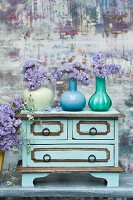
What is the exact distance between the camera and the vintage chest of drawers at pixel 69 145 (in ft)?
13.6

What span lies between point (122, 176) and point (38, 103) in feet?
3.14

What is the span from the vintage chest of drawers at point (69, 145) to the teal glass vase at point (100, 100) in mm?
95

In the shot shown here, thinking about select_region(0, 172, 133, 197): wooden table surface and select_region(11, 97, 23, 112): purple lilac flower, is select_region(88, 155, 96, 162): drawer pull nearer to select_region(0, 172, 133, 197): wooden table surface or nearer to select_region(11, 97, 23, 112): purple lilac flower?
select_region(0, 172, 133, 197): wooden table surface

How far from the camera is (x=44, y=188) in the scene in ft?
13.6

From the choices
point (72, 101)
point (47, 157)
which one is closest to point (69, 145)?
point (47, 157)

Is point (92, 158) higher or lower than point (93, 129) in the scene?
lower

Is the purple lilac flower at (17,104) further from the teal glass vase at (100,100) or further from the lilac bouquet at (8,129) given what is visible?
the teal glass vase at (100,100)

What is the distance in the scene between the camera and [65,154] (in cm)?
416

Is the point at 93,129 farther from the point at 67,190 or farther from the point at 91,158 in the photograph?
the point at 67,190

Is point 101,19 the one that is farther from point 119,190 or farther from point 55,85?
point 119,190

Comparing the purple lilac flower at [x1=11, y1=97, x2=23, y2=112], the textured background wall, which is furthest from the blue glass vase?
the textured background wall

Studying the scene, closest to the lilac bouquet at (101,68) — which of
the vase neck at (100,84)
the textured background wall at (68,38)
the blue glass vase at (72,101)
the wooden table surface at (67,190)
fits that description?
the vase neck at (100,84)

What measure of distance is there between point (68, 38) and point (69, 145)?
1.01 m

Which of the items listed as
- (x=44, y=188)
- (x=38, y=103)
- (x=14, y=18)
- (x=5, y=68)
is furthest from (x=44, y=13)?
(x=44, y=188)
